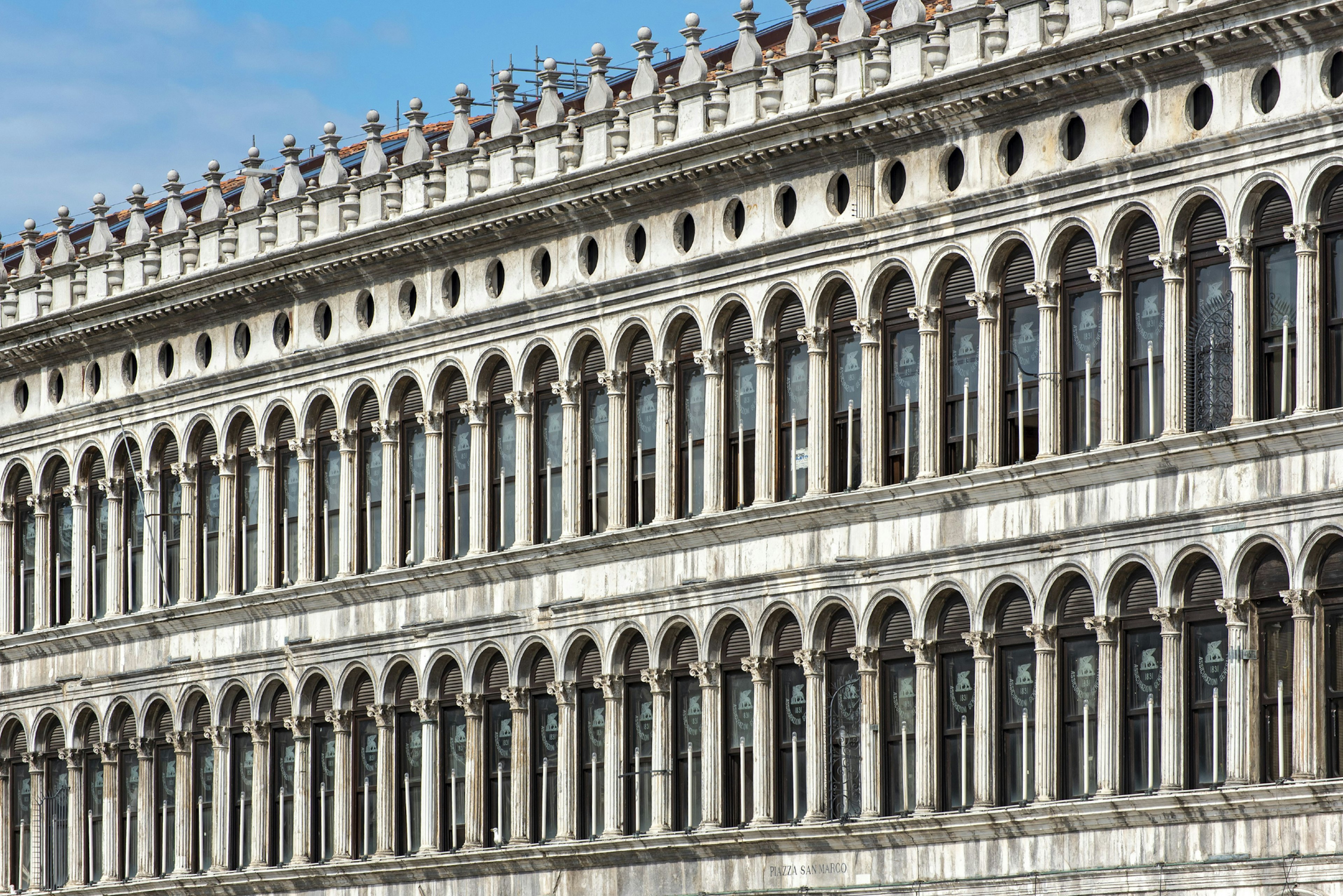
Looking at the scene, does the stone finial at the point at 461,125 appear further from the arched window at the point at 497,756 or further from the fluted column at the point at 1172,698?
the fluted column at the point at 1172,698

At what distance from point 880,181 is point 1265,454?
7549 millimetres

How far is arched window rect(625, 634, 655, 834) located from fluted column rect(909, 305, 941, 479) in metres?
5.87

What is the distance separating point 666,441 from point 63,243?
50.3 ft

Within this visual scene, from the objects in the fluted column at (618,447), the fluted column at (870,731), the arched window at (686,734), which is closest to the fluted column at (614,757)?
the arched window at (686,734)

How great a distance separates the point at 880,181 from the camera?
1893 inches

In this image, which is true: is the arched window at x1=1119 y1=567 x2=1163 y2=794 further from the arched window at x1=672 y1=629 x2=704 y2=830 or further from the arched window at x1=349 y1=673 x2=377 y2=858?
the arched window at x1=349 y1=673 x2=377 y2=858

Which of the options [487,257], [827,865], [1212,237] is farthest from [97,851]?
[1212,237]

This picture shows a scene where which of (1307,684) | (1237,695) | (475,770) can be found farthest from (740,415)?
(1307,684)

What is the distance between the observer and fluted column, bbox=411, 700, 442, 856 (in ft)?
180

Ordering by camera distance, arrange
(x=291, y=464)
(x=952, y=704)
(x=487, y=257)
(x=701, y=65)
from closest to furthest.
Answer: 1. (x=952, y=704)
2. (x=701, y=65)
3. (x=487, y=257)
4. (x=291, y=464)

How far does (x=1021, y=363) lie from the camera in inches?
1823

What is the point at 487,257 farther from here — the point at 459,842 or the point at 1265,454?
the point at 1265,454

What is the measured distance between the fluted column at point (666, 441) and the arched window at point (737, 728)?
2.17 meters

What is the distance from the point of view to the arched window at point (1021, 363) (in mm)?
46062
